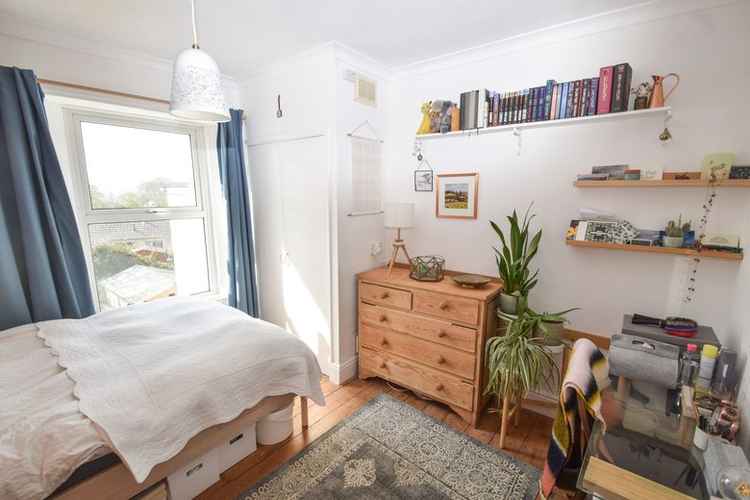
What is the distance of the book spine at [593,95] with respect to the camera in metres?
1.86

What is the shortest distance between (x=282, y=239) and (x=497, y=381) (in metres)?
1.95

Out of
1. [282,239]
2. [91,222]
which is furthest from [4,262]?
[282,239]

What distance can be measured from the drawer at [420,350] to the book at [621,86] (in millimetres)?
1603

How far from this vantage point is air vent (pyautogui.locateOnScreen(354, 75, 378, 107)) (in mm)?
2400

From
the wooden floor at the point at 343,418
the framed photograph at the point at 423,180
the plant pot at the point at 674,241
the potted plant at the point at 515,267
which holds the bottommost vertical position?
the wooden floor at the point at 343,418

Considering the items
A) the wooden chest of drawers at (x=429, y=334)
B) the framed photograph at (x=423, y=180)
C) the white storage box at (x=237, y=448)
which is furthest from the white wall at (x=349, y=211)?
the white storage box at (x=237, y=448)

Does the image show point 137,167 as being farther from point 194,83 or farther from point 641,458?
point 641,458

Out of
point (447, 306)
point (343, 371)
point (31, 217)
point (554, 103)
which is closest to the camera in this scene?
point (31, 217)

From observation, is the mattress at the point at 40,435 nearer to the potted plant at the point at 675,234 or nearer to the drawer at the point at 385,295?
the drawer at the point at 385,295

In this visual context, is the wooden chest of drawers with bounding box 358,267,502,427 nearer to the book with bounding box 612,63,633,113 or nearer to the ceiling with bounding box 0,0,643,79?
the book with bounding box 612,63,633,113

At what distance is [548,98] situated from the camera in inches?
78.8

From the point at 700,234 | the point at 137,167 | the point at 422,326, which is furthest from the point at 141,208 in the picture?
the point at 700,234

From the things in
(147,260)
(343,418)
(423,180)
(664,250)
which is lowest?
(343,418)

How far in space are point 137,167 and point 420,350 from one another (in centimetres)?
247
